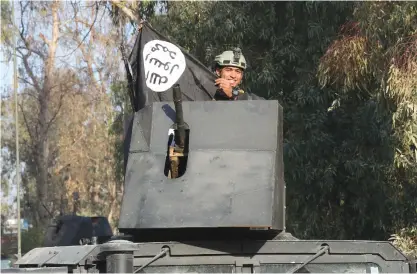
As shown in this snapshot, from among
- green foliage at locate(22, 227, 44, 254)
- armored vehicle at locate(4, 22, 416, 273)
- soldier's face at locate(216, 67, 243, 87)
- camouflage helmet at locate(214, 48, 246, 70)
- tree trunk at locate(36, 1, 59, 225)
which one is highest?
tree trunk at locate(36, 1, 59, 225)

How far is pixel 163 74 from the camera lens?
876 centimetres

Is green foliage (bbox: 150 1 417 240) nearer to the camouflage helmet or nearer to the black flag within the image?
the black flag

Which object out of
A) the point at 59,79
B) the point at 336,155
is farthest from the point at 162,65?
the point at 59,79

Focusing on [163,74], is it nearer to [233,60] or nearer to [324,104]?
[233,60]

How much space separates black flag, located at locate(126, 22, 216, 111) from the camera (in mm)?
8641

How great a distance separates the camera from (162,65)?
29.0 feet

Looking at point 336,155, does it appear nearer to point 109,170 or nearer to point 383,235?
point 383,235

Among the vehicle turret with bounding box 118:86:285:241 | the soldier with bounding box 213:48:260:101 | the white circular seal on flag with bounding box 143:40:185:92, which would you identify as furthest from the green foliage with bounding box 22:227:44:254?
the vehicle turret with bounding box 118:86:285:241

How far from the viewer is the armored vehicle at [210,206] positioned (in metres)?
6.62

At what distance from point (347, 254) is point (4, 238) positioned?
1716 inches

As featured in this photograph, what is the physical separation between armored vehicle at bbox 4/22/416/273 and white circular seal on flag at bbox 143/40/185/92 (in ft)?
3.79

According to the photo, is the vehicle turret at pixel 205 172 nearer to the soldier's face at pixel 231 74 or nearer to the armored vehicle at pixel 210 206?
the armored vehicle at pixel 210 206

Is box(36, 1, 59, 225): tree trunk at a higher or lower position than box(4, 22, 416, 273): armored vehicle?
higher

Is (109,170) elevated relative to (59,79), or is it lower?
lower
